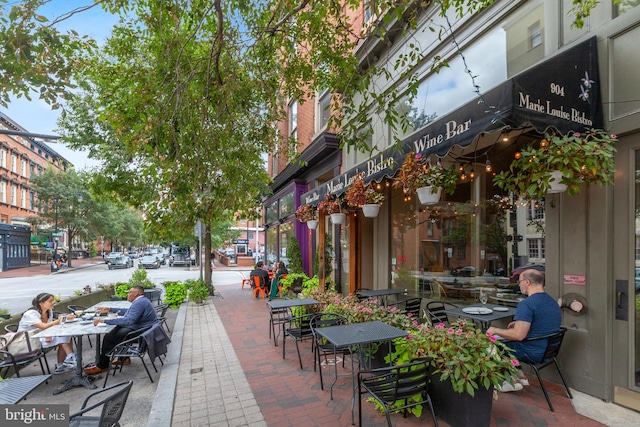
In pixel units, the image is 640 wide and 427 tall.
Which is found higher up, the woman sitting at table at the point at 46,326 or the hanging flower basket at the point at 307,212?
the hanging flower basket at the point at 307,212

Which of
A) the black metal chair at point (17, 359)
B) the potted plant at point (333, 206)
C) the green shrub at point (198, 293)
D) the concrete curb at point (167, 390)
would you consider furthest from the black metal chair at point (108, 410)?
the green shrub at point (198, 293)

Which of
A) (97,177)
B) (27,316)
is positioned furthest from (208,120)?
(97,177)

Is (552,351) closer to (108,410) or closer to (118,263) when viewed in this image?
(108,410)

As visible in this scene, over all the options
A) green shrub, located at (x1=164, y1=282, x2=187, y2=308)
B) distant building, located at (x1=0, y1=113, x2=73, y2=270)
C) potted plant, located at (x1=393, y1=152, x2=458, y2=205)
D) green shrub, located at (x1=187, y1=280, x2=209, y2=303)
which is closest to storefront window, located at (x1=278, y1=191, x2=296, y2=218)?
green shrub, located at (x1=187, y1=280, x2=209, y2=303)

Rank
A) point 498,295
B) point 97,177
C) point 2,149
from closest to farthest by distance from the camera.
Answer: point 498,295 → point 97,177 → point 2,149

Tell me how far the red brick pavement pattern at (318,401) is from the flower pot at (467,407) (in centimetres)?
24

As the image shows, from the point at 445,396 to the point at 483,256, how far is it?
Answer: 334cm

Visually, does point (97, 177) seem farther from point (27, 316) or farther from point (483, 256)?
point (483, 256)

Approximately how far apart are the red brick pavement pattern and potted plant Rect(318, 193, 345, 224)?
10.6ft

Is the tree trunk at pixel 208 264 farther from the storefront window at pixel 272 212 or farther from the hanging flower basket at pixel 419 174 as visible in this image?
the hanging flower basket at pixel 419 174

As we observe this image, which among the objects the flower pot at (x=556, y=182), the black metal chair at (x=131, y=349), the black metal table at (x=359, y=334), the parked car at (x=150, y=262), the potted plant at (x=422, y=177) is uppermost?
the potted plant at (x=422, y=177)

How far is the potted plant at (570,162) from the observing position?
345cm

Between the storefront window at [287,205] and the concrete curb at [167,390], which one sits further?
the storefront window at [287,205]

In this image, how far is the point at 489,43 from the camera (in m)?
5.88
